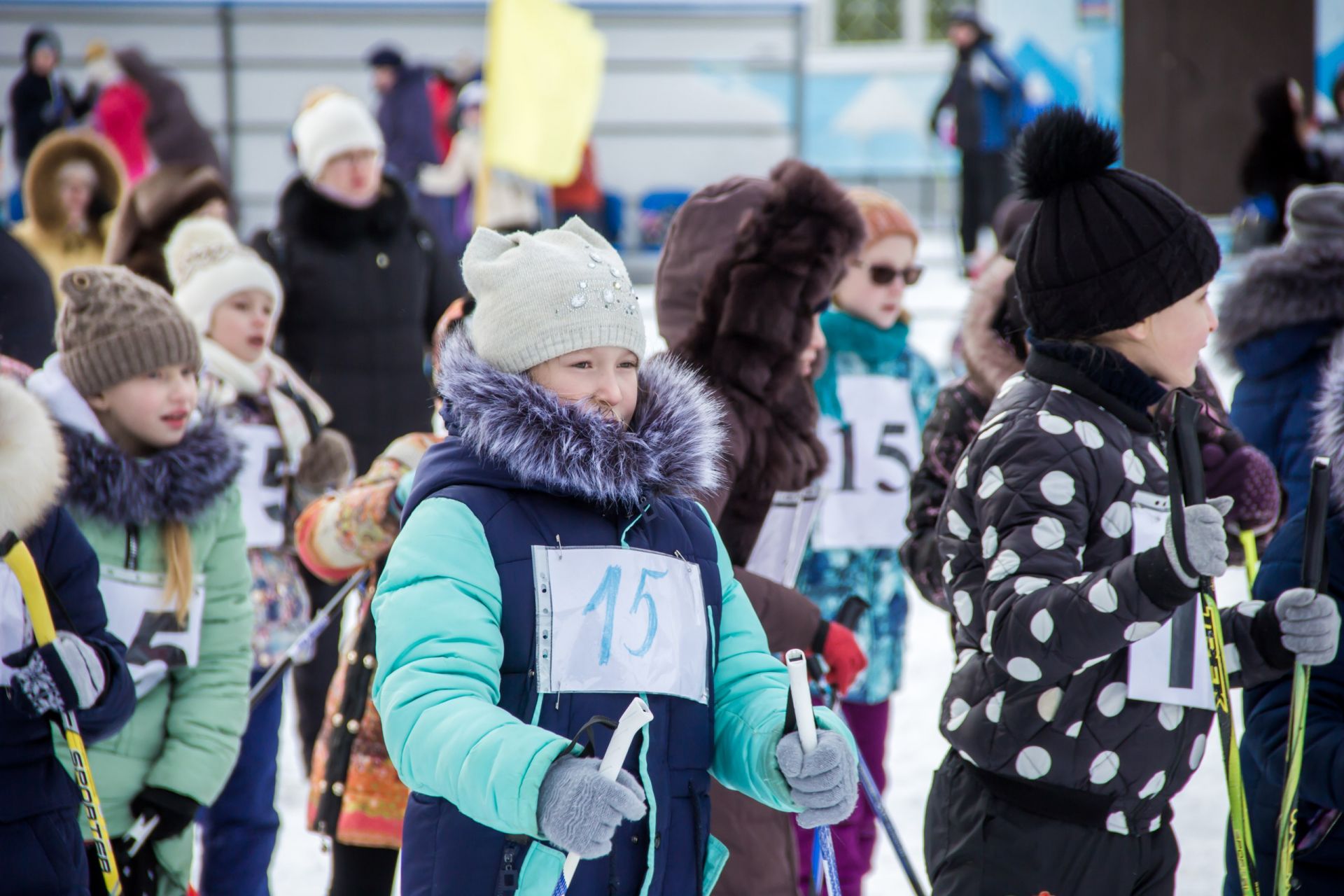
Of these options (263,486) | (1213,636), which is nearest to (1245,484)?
(1213,636)

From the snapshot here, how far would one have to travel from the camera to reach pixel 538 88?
1027 cm

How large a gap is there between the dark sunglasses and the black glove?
220 cm

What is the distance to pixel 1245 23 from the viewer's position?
14.3 meters

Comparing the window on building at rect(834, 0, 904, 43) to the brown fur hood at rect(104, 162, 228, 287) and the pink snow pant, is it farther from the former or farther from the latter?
the pink snow pant

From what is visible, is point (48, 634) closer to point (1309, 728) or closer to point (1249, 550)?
point (1309, 728)

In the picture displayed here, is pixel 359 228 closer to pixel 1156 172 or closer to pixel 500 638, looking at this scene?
pixel 500 638

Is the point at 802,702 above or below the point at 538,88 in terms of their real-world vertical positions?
below

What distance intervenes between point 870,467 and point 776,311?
1.09 metres

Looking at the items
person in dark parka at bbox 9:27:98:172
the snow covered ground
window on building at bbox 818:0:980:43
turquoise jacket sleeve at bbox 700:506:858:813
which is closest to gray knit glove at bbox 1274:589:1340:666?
turquoise jacket sleeve at bbox 700:506:858:813

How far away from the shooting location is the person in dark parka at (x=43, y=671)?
2.23 m

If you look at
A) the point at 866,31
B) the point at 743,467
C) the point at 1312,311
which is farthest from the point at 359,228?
the point at 866,31

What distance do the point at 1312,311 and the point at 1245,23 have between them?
39.7 ft

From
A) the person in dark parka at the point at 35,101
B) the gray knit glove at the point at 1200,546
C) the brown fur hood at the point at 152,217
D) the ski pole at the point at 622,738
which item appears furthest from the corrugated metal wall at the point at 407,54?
the ski pole at the point at 622,738

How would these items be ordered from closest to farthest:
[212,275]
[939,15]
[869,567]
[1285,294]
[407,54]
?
[1285,294]
[869,567]
[212,275]
[407,54]
[939,15]
